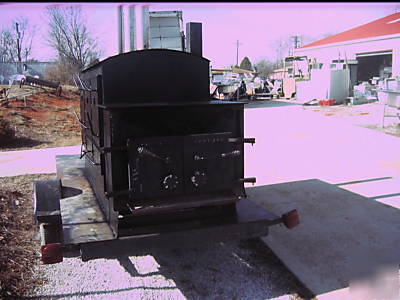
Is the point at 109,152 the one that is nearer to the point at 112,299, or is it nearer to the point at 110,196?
the point at 110,196

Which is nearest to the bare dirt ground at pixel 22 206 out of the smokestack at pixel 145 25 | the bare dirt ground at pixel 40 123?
the bare dirt ground at pixel 40 123

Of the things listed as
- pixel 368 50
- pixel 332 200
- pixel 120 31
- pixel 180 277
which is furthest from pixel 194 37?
pixel 368 50

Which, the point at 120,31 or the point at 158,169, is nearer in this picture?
the point at 158,169

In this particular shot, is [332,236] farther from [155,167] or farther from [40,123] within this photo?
[40,123]

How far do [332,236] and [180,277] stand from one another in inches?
76.4

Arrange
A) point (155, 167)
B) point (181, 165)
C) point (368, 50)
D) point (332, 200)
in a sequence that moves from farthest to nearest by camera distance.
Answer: point (368, 50) → point (332, 200) → point (181, 165) → point (155, 167)

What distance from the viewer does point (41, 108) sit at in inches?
820

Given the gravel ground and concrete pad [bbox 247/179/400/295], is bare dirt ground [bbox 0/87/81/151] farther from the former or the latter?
the gravel ground

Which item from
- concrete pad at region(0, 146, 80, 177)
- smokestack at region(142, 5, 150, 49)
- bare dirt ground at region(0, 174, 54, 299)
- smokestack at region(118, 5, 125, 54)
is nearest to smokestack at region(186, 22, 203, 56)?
smokestack at region(142, 5, 150, 49)

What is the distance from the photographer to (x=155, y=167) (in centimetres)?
344

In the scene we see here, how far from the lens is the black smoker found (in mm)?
3422

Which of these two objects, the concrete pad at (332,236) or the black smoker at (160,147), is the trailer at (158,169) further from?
the concrete pad at (332,236)

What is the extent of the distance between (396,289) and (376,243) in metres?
0.99

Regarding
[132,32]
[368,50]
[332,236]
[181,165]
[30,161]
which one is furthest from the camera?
[368,50]
